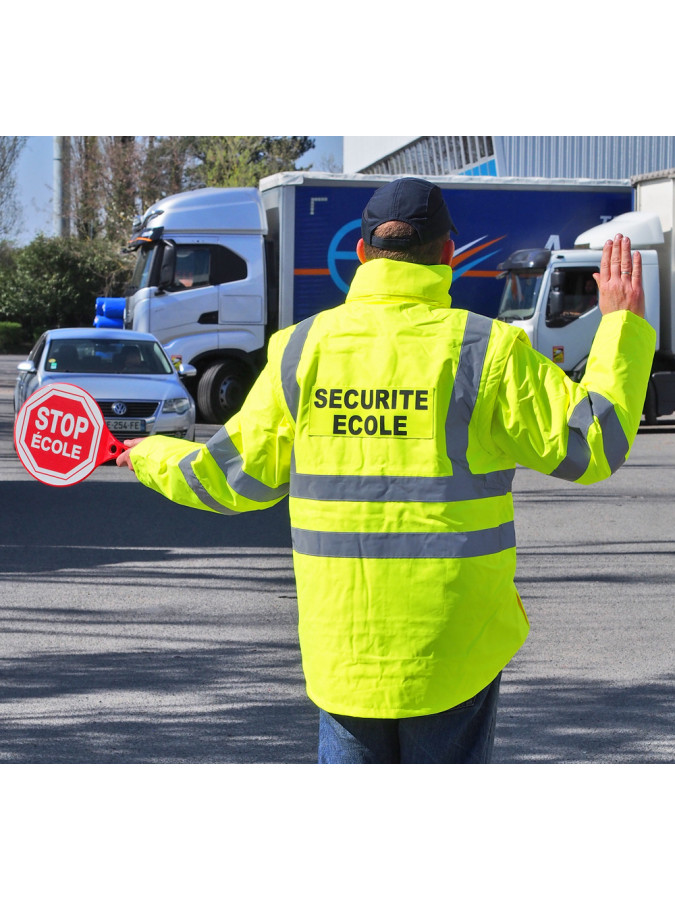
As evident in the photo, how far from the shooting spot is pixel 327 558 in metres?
2.55

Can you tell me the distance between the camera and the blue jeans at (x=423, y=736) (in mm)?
2564

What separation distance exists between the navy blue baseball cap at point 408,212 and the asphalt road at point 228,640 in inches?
105

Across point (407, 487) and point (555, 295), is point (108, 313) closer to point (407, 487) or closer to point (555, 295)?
point (555, 295)

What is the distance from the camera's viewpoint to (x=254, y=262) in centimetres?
1975

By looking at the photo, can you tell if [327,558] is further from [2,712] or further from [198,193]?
[198,193]

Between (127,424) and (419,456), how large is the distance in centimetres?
1175

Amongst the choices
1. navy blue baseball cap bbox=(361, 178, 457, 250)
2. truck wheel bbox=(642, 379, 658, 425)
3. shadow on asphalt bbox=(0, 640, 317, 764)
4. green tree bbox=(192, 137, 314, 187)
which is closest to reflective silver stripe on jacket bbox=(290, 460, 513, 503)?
navy blue baseball cap bbox=(361, 178, 457, 250)

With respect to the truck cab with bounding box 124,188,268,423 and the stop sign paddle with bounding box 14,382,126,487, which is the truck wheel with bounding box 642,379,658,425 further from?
the stop sign paddle with bounding box 14,382,126,487

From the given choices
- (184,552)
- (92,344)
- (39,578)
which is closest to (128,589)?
(39,578)

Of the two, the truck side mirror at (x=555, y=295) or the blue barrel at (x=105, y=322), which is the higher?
the truck side mirror at (x=555, y=295)

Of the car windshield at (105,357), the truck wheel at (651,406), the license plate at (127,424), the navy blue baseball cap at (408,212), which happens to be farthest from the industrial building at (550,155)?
the navy blue baseball cap at (408,212)

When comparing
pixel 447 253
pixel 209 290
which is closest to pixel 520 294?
pixel 209 290

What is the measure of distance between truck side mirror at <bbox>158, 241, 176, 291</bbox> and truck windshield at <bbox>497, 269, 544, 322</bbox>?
5475 mm

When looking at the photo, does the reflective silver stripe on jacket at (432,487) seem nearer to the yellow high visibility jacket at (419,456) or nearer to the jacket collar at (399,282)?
the yellow high visibility jacket at (419,456)
